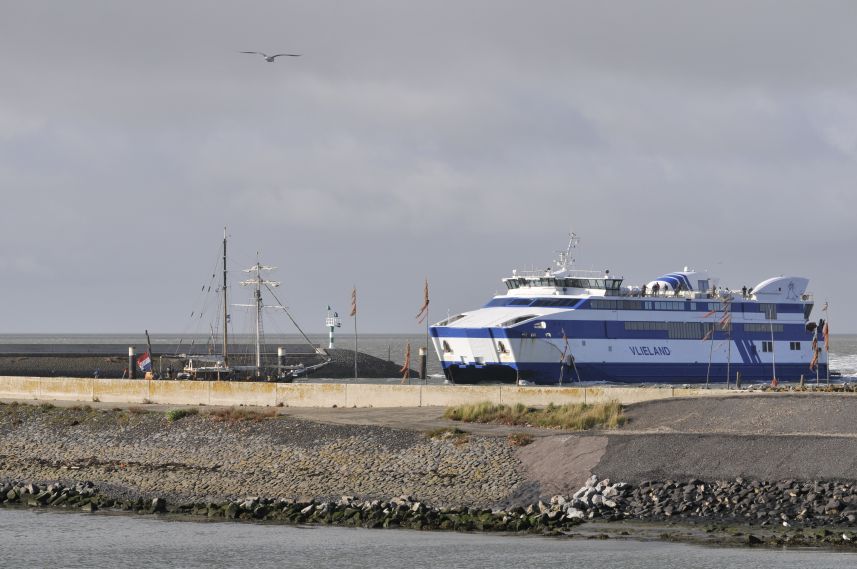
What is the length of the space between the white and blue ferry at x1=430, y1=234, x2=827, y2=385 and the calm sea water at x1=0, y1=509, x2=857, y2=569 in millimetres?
42896

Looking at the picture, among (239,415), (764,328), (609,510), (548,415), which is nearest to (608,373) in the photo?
(764,328)

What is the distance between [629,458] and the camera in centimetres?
3297

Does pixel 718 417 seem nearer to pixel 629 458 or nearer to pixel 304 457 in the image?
pixel 629 458

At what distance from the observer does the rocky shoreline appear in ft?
96.1

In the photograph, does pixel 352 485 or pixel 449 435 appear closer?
pixel 352 485

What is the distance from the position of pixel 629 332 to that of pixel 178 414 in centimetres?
3918

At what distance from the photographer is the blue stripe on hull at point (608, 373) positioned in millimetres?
73250

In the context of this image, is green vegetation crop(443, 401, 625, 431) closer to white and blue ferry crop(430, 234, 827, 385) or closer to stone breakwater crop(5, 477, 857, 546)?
stone breakwater crop(5, 477, 857, 546)

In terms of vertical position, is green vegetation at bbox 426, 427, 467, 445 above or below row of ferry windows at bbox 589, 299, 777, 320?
below

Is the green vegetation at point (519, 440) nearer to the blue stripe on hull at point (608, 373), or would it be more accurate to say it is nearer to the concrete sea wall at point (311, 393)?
the concrete sea wall at point (311, 393)

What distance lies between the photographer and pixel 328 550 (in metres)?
Result: 27.9

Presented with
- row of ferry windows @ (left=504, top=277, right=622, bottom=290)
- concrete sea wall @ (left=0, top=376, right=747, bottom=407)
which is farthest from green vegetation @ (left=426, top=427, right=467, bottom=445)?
row of ferry windows @ (left=504, top=277, right=622, bottom=290)

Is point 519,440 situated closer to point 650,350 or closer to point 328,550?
point 328,550

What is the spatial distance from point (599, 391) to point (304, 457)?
424 inches
